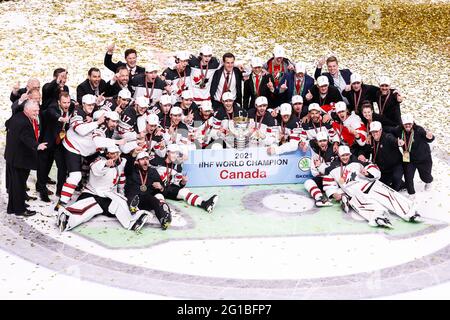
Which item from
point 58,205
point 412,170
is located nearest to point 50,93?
point 58,205

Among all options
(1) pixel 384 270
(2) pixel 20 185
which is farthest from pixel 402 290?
(2) pixel 20 185

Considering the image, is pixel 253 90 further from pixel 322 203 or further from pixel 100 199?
pixel 100 199

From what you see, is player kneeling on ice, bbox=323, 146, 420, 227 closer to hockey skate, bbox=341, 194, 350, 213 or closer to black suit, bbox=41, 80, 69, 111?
hockey skate, bbox=341, 194, 350, 213

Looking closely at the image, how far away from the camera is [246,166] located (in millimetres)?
12602

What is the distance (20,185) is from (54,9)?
13.6 meters

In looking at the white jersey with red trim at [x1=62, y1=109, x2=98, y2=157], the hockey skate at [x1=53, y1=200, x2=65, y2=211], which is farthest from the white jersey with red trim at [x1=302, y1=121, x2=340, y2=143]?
the hockey skate at [x1=53, y1=200, x2=65, y2=211]

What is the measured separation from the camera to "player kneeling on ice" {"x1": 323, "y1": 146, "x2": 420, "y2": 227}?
450 inches

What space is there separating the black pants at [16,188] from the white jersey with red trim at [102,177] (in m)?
0.91

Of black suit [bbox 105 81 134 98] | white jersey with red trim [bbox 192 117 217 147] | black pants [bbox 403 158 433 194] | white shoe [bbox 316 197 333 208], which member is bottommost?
white shoe [bbox 316 197 333 208]

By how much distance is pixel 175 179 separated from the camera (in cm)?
1197

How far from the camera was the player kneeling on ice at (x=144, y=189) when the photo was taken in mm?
11125

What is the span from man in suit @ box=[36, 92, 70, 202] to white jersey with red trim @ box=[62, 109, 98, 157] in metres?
0.14

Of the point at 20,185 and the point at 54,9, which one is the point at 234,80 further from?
the point at 54,9

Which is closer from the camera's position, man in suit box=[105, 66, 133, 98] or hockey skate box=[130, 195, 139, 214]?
hockey skate box=[130, 195, 139, 214]
